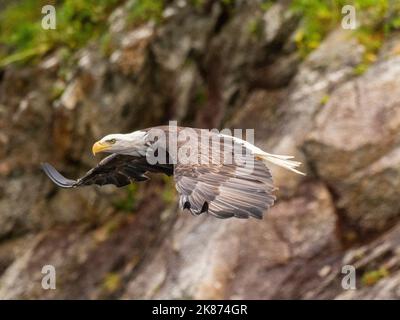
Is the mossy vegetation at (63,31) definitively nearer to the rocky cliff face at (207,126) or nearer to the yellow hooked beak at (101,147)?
the rocky cliff face at (207,126)

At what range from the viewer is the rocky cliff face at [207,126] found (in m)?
12.5

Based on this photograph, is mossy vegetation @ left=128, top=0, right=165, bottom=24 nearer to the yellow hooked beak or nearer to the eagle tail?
the yellow hooked beak

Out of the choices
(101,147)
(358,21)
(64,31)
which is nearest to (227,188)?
(101,147)

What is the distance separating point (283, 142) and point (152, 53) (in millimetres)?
3799

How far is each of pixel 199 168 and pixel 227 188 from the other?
57 cm

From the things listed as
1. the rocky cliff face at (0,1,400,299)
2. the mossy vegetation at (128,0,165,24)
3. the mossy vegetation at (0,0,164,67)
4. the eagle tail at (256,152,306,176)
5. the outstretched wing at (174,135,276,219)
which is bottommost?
the outstretched wing at (174,135,276,219)

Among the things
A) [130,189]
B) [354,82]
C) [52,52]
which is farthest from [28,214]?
[354,82]

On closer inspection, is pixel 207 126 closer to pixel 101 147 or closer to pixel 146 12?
pixel 146 12

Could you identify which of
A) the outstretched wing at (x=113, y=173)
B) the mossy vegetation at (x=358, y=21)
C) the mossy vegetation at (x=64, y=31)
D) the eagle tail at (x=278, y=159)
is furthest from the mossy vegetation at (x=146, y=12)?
the eagle tail at (x=278, y=159)

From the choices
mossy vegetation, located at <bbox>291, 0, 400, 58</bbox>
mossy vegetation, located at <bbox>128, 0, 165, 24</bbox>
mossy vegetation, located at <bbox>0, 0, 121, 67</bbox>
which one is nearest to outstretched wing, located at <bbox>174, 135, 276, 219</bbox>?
mossy vegetation, located at <bbox>291, 0, 400, 58</bbox>

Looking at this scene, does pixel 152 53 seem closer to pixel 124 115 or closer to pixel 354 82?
pixel 124 115

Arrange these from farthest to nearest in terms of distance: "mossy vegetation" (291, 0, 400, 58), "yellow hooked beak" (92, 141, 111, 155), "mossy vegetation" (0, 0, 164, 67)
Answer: "mossy vegetation" (0, 0, 164, 67) → "mossy vegetation" (291, 0, 400, 58) → "yellow hooked beak" (92, 141, 111, 155)

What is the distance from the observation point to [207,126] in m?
15.7

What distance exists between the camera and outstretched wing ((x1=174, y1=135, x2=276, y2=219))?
770 centimetres
